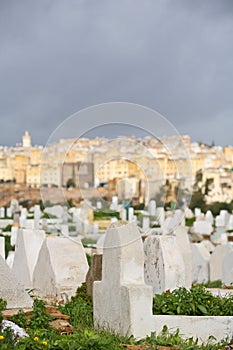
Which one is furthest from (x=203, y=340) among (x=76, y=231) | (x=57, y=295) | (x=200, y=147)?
(x=200, y=147)

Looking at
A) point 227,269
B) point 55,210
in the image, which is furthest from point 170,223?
point 227,269

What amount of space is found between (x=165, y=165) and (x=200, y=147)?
42108 mm

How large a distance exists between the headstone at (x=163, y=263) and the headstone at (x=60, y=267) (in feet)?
4.35

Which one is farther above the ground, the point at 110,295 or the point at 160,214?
the point at 160,214

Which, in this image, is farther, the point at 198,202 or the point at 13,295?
the point at 198,202

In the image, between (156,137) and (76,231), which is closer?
(156,137)

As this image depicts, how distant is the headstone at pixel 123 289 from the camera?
8617mm

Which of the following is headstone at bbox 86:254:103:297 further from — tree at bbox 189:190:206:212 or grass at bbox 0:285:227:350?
tree at bbox 189:190:206:212

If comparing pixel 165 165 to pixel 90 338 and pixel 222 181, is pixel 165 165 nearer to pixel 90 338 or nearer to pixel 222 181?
pixel 90 338

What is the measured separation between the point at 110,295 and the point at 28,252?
13.8 ft

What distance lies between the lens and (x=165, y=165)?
13.0m

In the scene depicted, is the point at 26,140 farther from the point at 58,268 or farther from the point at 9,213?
the point at 58,268

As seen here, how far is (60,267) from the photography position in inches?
465

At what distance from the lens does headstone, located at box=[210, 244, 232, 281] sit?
17938 mm
